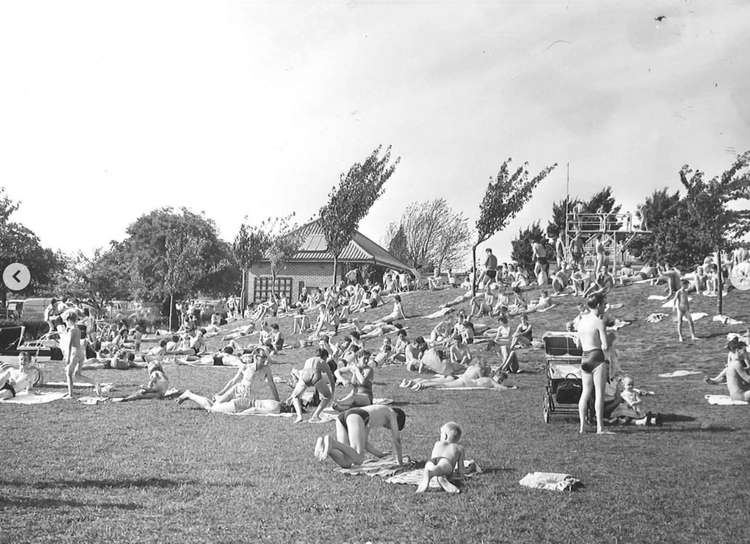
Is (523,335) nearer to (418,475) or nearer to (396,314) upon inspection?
(396,314)

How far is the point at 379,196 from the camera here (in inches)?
1731

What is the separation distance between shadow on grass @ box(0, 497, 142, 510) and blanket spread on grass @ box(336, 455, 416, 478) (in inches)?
94.4

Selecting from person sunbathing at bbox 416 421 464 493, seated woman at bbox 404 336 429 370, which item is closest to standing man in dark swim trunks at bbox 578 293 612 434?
person sunbathing at bbox 416 421 464 493

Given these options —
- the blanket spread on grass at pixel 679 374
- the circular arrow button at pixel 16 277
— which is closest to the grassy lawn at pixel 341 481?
the circular arrow button at pixel 16 277

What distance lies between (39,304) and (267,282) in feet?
57.5

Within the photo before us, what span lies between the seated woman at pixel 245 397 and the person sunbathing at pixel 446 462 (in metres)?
5.88

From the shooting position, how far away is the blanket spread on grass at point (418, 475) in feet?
24.0

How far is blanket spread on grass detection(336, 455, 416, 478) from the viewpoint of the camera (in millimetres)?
7824

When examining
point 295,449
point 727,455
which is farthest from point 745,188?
point 295,449

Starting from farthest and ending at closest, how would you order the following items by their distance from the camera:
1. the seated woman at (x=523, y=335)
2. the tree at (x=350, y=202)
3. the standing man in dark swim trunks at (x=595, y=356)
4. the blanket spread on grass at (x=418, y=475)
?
the tree at (x=350, y=202) < the seated woman at (x=523, y=335) < the standing man in dark swim trunks at (x=595, y=356) < the blanket spread on grass at (x=418, y=475)

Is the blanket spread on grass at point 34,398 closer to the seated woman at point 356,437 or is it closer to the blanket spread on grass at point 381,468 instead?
the seated woman at point 356,437

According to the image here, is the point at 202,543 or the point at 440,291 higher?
the point at 440,291

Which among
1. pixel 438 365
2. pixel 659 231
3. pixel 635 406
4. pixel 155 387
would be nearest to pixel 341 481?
pixel 635 406

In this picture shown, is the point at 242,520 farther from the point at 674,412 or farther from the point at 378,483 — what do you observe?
the point at 674,412
